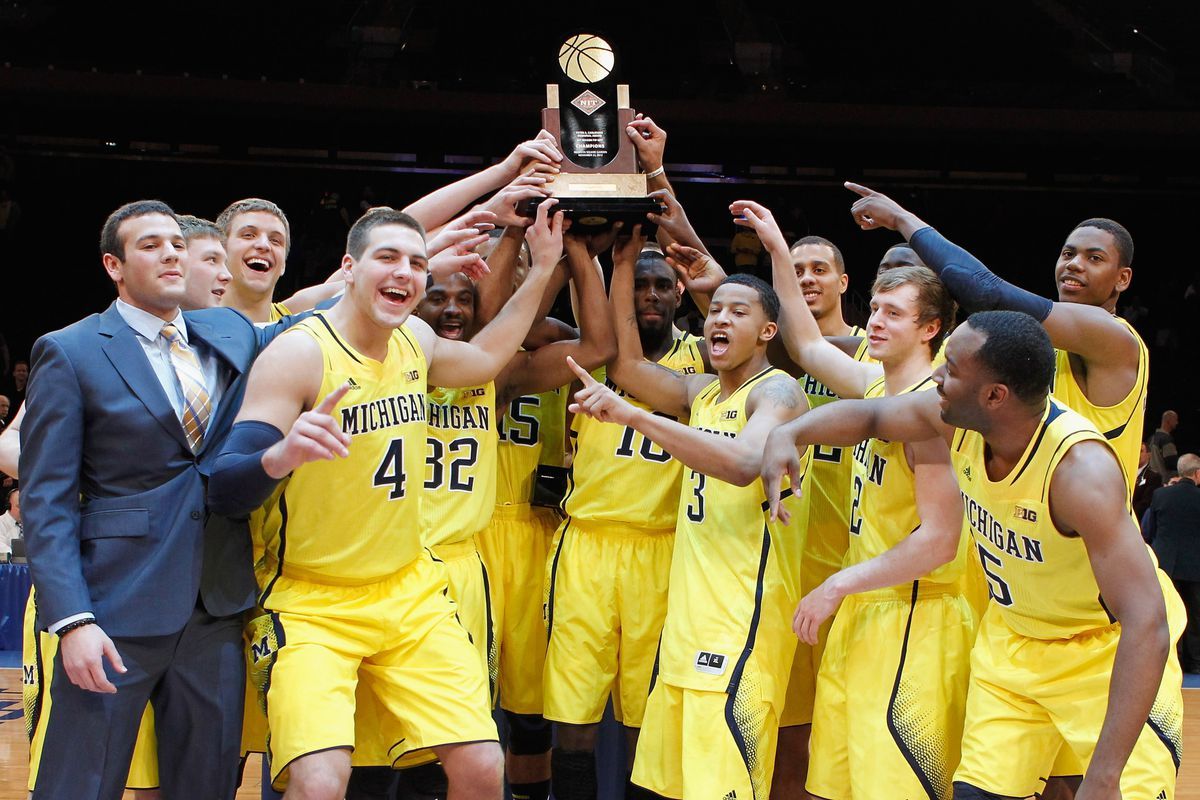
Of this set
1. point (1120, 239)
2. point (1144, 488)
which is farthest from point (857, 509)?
point (1144, 488)

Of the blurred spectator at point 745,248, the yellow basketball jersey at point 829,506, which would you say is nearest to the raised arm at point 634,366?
the yellow basketball jersey at point 829,506

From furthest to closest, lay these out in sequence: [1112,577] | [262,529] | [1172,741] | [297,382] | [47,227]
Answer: [47,227] < [262,529] < [297,382] < [1172,741] < [1112,577]

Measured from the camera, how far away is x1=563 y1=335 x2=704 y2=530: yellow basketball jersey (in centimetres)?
465

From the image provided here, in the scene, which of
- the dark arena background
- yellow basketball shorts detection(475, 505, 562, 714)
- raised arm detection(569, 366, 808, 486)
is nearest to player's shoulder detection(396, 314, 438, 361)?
raised arm detection(569, 366, 808, 486)

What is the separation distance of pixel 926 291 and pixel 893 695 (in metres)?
1.39

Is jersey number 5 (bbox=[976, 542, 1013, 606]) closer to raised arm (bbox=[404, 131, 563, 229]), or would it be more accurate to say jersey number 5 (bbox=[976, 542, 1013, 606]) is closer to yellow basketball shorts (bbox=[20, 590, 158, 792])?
raised arm (bbox=[404, 131, 563, 229])

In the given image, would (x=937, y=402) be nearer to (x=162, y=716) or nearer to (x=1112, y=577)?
(x=1112, y=577)

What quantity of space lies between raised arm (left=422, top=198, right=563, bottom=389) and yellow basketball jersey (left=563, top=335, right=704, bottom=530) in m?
0.51

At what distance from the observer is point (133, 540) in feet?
11.0

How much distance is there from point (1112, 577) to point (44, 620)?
9.38ft

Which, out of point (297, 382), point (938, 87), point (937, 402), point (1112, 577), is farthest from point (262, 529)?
point (938, 87)

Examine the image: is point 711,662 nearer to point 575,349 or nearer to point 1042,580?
point 1042,580

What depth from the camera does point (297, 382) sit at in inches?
140

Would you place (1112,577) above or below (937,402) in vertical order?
below
